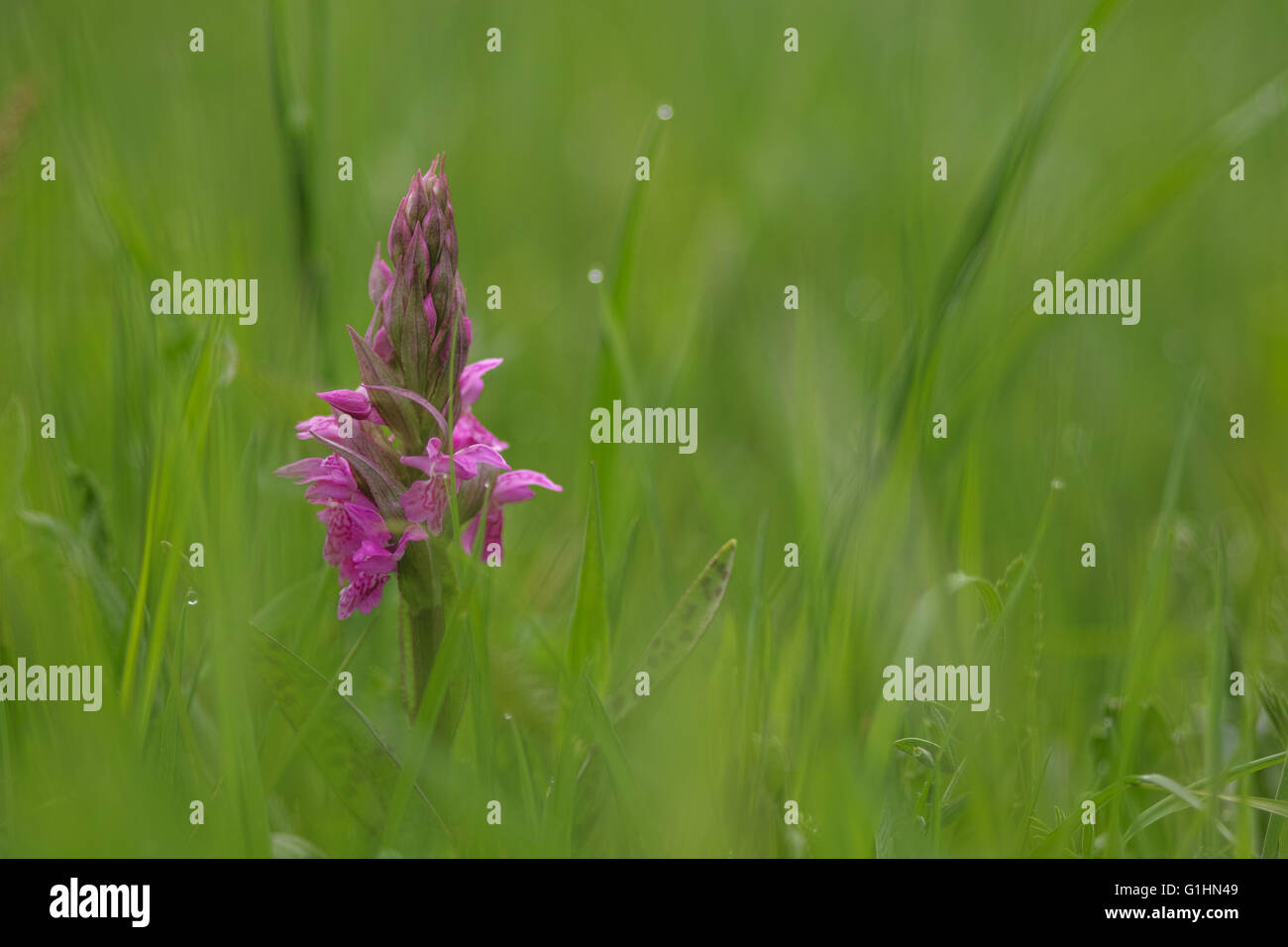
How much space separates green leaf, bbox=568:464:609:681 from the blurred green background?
0.08 m

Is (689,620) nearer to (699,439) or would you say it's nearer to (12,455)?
(699,439)

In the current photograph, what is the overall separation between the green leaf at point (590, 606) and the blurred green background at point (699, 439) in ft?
0.26

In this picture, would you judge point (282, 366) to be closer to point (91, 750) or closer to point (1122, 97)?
point (91, 750)

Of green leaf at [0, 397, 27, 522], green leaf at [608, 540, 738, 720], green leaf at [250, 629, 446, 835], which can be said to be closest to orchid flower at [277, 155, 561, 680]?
green leaf at [250, 629, 446, 835]

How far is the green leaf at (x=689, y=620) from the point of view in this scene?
5.19 ft

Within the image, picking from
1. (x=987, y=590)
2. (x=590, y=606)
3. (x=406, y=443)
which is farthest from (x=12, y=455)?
(x=987, y=590)

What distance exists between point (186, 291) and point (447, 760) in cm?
136

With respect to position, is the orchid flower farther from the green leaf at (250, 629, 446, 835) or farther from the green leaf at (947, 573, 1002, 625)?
the green leaf at (947, 573, 1002, 625)

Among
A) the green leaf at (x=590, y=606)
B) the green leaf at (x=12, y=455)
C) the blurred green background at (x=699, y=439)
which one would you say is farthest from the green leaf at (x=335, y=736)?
the green leaf at (x=12, y=455)

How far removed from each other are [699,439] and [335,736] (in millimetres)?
1551

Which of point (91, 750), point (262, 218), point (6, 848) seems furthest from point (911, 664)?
point (262, 218)

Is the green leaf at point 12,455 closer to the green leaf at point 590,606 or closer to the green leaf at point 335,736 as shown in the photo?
the green leaf at point 335,736

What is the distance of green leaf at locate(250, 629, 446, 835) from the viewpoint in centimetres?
146

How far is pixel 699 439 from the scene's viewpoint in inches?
112
